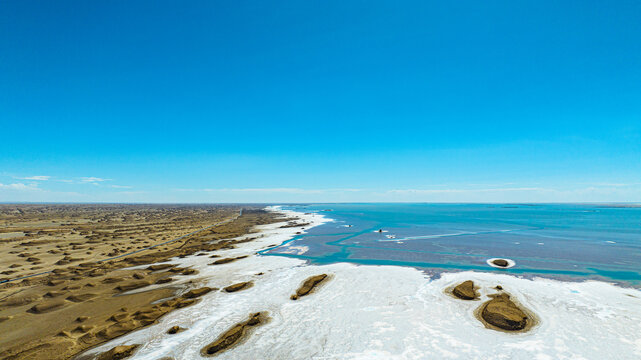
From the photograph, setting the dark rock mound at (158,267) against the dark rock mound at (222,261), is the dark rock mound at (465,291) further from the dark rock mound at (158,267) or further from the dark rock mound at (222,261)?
the dark rock mound at (158,267)

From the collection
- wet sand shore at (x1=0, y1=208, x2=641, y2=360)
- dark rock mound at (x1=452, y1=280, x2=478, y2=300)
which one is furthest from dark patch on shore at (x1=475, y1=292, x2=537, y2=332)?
dark rock mound at (x1=452, y1=280, x2=478, y2=300)

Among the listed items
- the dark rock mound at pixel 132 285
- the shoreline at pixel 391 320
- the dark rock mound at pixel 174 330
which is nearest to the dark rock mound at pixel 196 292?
the shoreline at pixel 391 320

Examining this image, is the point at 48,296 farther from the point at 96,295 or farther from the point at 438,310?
the point at 438,310

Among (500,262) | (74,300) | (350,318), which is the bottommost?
(74,300)

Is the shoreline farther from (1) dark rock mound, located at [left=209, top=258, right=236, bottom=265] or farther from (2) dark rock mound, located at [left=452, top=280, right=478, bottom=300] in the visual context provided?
(1) dark rock mound, located at [left=209, top=258, right=236, bottom=265]

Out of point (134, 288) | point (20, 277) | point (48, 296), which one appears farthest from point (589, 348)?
point (20, 277)

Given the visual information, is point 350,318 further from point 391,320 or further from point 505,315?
point 505,315

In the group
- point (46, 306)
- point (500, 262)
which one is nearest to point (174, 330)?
point (46, 306)
